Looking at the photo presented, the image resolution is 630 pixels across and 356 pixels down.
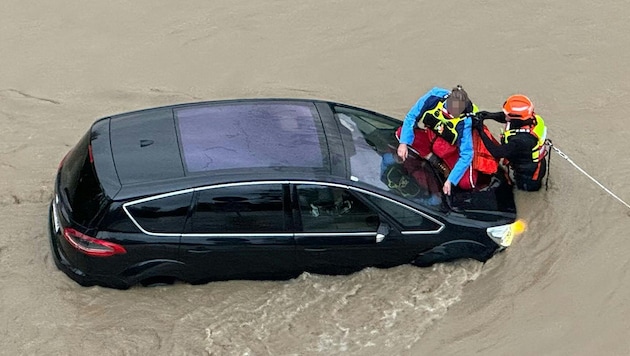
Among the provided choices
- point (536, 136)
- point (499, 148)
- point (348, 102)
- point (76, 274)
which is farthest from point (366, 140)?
point (76, 274)

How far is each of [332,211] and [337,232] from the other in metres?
0.20

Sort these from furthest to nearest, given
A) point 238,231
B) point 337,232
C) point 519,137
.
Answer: point 519,137 < point 337,232 < point 238,231

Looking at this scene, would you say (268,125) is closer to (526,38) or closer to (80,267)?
(80,267)

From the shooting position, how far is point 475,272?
282 inches

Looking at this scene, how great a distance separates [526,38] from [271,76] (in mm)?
3681

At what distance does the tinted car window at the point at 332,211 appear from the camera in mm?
6383

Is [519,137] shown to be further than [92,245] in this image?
Yes

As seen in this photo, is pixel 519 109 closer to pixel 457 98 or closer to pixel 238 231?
pixel 457 98

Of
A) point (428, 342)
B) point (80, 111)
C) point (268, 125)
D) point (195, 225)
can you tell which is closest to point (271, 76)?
point (80, 111)

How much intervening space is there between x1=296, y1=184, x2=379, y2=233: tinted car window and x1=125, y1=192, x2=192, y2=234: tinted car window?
3.23 ft

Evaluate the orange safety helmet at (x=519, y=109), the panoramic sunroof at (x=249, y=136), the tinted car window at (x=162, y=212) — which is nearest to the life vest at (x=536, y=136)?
the orange safety helmet at (x=519, y=109)

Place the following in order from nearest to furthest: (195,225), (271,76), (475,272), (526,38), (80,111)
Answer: (195,225)
(475,272)
(80,111)
(271,76)
(526,38)

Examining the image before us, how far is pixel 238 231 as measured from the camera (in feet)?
21.2

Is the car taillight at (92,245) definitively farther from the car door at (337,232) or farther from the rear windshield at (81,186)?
the car door at (337,232)
